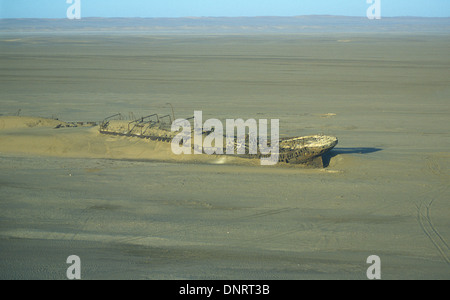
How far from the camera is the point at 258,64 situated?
96.8ft

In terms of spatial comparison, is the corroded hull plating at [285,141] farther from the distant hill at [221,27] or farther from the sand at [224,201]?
the distant hill at [221,27]

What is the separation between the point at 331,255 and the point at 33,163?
19.2 feet

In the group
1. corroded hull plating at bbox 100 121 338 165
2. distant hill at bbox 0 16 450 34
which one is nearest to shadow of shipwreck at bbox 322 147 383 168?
corroded hull plating at bbox 100 121 338 165

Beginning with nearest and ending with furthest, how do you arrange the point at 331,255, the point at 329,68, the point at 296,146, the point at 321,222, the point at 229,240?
the point at 331,255 < the point at 229,240 < the point at 321,222 < the point at 296,146 < the point at 329,68

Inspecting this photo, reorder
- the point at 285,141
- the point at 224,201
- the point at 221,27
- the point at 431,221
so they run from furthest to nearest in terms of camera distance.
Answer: the point at 221,27
the point at 285,141
the point at 224,201
the point at 431,221

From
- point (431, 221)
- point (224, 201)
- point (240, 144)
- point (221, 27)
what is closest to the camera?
point (431, 221)

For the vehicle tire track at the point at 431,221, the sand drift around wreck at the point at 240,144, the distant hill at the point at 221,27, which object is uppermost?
the distant hill at the point at 221,27

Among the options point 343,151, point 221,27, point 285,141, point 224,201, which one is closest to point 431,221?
point 224,201

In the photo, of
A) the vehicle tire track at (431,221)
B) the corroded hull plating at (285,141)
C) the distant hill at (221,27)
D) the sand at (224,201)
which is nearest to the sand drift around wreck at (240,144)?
the corroded hull plating at (285,141)

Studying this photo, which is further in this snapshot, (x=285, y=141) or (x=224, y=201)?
(x=285, y=141)

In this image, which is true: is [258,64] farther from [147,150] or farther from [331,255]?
[331,255]

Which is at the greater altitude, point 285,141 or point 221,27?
point 221,27

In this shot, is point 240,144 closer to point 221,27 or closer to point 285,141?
point 285,141
